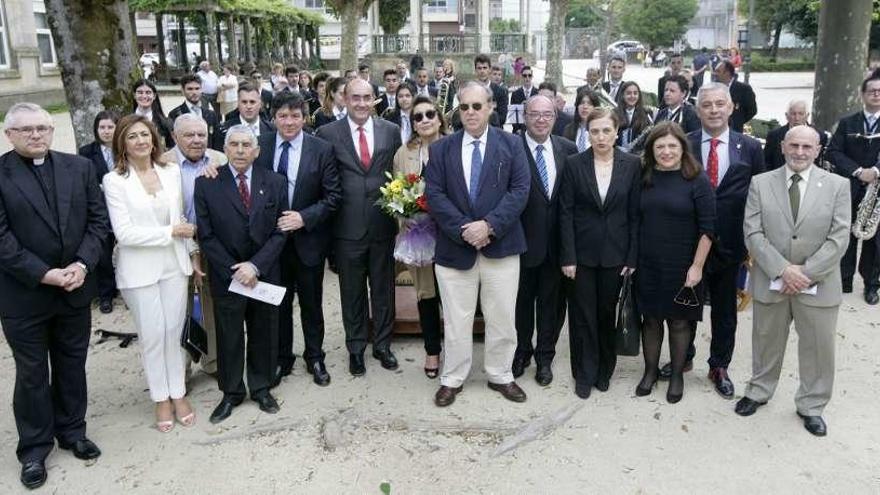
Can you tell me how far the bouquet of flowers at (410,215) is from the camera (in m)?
4.91

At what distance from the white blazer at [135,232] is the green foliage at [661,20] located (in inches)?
2530

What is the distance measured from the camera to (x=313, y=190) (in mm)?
5090

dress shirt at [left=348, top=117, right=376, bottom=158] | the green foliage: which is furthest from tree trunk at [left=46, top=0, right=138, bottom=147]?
the green foliage

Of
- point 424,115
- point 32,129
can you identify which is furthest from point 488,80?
point 32,129

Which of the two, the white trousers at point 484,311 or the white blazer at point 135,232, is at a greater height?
the white blazer at point 135,232

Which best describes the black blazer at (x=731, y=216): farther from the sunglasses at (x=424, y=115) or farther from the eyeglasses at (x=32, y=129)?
the eyeglasses at (x=32, y=129)

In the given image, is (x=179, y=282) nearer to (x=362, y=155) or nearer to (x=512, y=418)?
(x=362, y=155)

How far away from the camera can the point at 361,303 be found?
554 centimetres

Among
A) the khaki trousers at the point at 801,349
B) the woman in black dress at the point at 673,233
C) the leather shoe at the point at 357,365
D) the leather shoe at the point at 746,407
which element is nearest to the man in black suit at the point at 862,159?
the khaki trousers at the point at 801,349

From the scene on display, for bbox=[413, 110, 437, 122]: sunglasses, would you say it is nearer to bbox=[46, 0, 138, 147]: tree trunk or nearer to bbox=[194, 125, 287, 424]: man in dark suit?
bbox=[194, 125, 287, 424]: man in dark suit

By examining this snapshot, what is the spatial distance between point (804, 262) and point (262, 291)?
3502 millimetres

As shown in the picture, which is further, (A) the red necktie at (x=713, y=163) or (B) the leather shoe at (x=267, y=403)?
(A) the red necktie at (x=713, y=163)

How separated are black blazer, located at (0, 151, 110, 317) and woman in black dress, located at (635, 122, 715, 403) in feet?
11.7

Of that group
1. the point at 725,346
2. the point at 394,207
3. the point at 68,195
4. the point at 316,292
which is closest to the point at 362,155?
the point at 394,207
